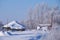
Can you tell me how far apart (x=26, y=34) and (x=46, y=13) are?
0.36 m

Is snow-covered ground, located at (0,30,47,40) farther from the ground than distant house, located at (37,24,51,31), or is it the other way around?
distant house, located at (37,24,51,31)

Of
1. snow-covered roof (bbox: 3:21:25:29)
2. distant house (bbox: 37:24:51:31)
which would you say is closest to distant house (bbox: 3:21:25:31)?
snow-covered roof (bbox: 3:21:25:29)

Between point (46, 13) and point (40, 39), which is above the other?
point (46, 13)

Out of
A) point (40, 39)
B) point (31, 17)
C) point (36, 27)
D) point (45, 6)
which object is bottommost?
point (40, 39)

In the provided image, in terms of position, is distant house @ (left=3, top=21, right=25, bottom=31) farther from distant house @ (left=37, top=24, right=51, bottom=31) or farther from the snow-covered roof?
distant house @ (left=37, top=24, right=51, bottom=31)

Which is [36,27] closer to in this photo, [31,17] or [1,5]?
[31,17]

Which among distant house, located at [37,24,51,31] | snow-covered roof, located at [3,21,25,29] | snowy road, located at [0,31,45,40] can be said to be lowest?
snowy road, located at [0,31,45,40]

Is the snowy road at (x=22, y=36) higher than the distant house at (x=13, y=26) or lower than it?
lower

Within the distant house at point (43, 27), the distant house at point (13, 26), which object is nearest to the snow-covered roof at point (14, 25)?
the distant house at point (13, 26)

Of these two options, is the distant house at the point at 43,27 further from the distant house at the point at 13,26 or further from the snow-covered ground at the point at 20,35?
the distant house at the point at 13,26

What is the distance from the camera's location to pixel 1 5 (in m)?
2.01

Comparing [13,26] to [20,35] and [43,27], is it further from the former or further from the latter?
[43,27]

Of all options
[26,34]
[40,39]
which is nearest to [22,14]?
[26,34]

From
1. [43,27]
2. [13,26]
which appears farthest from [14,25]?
[43,27]
